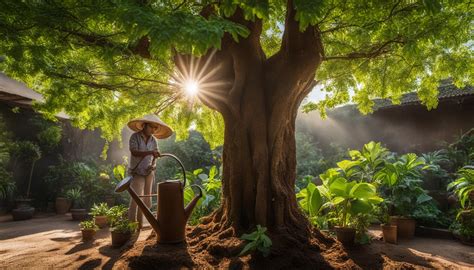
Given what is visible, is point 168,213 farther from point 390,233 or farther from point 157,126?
point 390,233

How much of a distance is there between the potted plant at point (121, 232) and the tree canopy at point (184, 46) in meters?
2.08

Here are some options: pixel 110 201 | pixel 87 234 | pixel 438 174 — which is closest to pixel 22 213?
pixel 110 201

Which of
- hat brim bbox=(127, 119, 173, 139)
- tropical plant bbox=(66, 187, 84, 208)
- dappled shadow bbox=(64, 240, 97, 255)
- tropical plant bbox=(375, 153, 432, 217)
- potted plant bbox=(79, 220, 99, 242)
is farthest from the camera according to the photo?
tropical plant bbox=(66, 187, 84, 208)

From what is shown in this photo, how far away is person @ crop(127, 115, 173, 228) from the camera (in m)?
4.70

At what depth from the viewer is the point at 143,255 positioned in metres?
2.82

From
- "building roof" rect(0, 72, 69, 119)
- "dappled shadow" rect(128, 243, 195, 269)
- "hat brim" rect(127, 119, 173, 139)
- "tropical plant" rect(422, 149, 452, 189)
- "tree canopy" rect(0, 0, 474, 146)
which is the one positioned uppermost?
"building roof" rect(0, 72, 69, 119)

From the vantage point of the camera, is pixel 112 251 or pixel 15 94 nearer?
pixel 112 251

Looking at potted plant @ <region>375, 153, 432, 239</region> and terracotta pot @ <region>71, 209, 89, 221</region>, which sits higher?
potted plant @ <region>375, 153, 432, 239</region>

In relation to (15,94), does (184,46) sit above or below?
below

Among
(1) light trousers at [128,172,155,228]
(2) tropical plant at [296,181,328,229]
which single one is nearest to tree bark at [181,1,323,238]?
(2) tropical plant at [296,181,328,229]

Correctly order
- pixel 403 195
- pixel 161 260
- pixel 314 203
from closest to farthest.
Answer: pixel 161 260
pixel 314 203
pixel 403 195

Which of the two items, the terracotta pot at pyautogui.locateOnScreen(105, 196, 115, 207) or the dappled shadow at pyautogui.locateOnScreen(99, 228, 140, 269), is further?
the terracotta pot at pyautogui.locateOnScreen(105, 196, 115, 207)

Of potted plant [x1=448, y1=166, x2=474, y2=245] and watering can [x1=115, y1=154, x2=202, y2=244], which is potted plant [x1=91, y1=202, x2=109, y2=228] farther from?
potted plant [x1=448, y1=166, x2=474, y2=245]

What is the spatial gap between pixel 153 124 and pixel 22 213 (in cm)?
603
